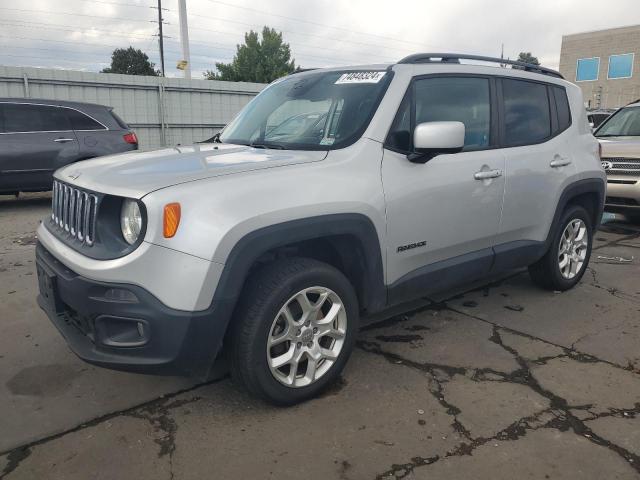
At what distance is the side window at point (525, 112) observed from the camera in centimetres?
395

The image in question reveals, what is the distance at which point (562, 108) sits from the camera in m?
4.46

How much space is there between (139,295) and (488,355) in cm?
225

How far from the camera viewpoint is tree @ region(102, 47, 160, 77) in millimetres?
62906

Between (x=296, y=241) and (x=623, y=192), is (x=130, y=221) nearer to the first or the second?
(x=296, y=241)

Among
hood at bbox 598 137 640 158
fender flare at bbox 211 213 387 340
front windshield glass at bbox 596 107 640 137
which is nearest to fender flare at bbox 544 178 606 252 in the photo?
fender flare at bbox 211 213 387 340

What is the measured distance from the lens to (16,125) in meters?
8.56

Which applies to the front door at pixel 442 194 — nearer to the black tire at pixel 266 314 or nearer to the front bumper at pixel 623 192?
the black tire at pixel 266 314

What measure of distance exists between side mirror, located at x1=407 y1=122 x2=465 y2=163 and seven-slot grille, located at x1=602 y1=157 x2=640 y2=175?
17.2 feet

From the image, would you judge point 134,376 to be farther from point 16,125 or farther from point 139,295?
point 16,125

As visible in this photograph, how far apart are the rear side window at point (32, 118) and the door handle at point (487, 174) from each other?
7644 millimetres

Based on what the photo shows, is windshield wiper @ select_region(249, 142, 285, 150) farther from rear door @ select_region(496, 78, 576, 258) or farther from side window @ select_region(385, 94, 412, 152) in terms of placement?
rear door @ select_region(496, 78, 576, 258)

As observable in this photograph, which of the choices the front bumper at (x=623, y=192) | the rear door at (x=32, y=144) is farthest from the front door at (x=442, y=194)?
the rear door at (x=32, y=144)

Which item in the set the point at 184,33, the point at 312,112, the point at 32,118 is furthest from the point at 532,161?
the point at 184,33

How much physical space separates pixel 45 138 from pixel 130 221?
24.3 ft
